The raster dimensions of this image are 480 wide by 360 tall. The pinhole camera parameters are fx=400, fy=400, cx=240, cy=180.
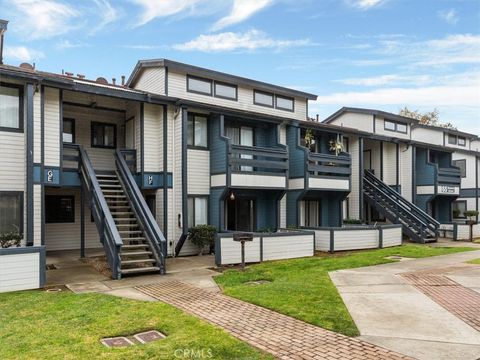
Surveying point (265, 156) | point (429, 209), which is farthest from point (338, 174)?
point (429, 209)

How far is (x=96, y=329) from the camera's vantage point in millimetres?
6586

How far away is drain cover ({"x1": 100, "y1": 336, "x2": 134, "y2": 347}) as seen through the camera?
5958mm

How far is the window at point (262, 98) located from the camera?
64.0 ft

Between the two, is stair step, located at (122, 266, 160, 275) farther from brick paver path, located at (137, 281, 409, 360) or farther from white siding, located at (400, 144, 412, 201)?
white siding, located at (400, 144, 412, 201)

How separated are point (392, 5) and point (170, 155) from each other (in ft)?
34.7

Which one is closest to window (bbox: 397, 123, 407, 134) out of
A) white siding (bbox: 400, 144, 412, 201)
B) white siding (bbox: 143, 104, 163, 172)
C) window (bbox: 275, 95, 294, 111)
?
white siding (bbox: 400, 144, 412, 201)

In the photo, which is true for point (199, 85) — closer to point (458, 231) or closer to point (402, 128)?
point (458, 231)

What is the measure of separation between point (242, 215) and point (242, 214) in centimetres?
5

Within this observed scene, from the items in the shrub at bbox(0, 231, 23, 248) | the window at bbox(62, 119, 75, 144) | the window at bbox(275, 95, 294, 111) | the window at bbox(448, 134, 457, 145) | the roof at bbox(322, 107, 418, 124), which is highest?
the roof at bbox(322, 107, 418, 124)

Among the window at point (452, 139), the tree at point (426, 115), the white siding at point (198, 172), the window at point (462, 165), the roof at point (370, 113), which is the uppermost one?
the tree at point (426, 115)

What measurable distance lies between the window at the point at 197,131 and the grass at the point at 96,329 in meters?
8.75

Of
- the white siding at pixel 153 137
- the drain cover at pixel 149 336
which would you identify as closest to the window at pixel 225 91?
the white siding at pixel 153 137

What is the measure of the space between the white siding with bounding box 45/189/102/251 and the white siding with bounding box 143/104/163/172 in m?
3.24

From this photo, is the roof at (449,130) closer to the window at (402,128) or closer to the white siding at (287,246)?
the window at (402,128)
